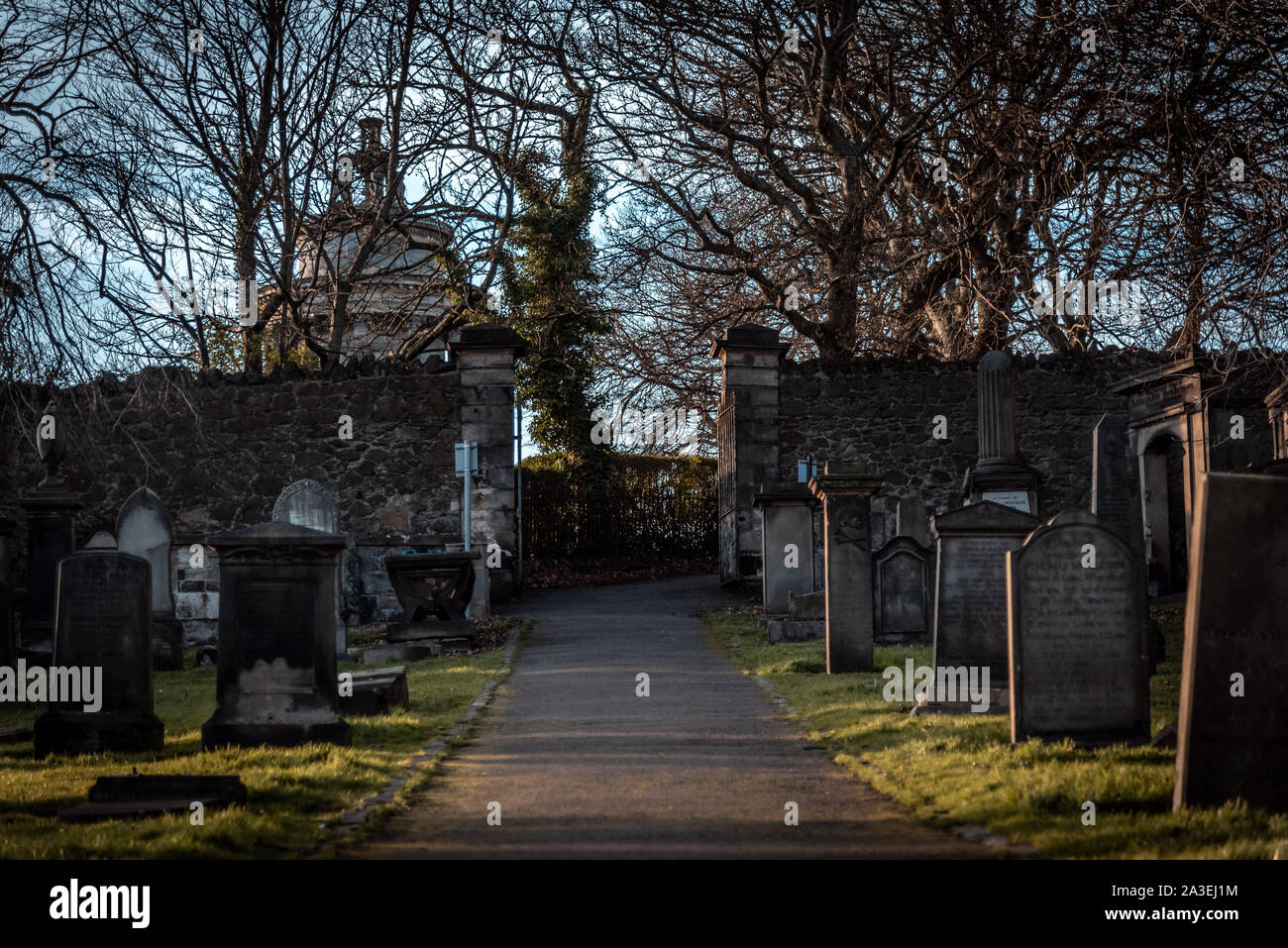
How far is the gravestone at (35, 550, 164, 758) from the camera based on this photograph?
28.0ft

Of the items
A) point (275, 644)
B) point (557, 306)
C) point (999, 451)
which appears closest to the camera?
point (275, 644)

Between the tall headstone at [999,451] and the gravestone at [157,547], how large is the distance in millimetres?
9699

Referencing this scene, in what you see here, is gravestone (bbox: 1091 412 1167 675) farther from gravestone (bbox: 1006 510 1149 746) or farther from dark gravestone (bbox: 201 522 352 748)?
dark gravestone (bbox: 201 522 352 748)

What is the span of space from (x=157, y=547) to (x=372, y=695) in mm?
6899

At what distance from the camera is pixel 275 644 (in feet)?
27.7

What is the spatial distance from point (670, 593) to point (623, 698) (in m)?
11.2

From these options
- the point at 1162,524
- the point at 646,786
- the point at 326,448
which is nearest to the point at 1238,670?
the point at 646,786

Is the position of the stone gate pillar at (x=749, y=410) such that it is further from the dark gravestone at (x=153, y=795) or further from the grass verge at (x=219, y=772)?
the dark gravestone at (x=153, y=795)

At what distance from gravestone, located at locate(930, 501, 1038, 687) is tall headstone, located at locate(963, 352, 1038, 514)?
4.80 meters

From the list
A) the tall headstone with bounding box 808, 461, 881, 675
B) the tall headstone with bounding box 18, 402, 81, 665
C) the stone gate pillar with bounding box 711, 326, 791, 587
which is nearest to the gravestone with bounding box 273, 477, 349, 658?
the tall headstone with bounding box 18, 402, 81, 665

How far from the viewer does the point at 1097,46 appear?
480 inches

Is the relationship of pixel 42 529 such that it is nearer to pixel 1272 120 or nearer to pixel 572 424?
pixel 572 424

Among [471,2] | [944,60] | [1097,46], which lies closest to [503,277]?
[471,2]

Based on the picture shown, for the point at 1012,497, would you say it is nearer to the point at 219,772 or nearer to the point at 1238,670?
the point at 1238,670
